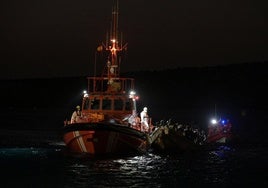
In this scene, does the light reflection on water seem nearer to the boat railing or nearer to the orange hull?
the orange hull

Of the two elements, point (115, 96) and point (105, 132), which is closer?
point (105, 132)

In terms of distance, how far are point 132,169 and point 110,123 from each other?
Result: 11.5 ft

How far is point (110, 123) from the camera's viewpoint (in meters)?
28.5

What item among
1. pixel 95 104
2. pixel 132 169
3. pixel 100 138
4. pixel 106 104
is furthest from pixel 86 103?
pixel 132 169

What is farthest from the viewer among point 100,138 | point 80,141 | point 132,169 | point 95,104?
point 95,104

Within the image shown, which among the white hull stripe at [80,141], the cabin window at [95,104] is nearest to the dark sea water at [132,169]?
the white hull stripe at [80,141]

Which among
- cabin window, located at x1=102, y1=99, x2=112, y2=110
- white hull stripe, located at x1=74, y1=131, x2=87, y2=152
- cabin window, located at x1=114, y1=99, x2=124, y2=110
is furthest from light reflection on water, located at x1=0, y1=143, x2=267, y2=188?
cabin window, located at x1=102, y1=99, x2=112, y2=110

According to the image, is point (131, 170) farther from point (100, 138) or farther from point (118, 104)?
point (118, 104)

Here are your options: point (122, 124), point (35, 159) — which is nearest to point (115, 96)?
point (122, 124)

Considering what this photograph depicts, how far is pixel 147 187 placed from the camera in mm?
21594

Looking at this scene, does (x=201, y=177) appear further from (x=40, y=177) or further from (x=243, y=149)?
(x=243, y=149)

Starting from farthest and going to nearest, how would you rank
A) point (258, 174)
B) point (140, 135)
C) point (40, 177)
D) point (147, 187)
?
point (140, 135) < point (258, 174) < point (40, 177) < point (147, 187)

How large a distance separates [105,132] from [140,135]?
9.33ft

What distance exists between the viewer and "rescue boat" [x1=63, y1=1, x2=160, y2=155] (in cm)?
2858
